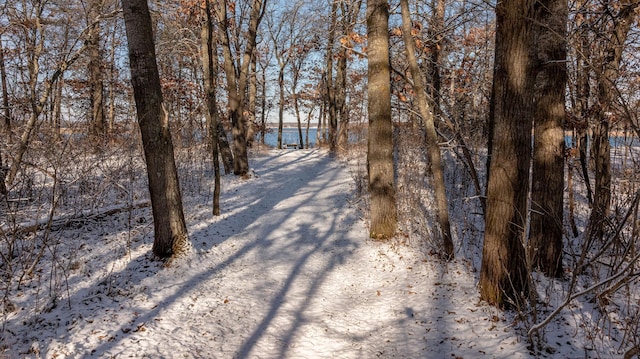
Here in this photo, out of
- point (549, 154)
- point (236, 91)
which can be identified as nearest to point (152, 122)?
point (549, 154)

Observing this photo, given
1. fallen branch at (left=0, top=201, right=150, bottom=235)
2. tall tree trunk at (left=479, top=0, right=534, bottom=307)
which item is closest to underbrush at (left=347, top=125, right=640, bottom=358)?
tall tree trunk at (left=479, top=0, right=534, bottom=307)

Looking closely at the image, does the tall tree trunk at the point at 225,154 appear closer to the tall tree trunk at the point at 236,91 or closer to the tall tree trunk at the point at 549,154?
the tall tree trunk at the point at 236,91

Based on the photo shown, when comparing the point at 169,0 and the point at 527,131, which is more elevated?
the point at 169,0

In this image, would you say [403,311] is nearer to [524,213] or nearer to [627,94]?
[524,213]

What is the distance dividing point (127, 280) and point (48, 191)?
15.2 ft

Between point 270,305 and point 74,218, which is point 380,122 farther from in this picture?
point 74,218

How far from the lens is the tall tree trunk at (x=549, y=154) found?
5129 millimetres

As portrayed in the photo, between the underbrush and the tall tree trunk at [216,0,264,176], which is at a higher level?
the tall tree trunk at [216,0,264,176]

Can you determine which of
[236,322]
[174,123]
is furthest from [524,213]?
[174,123]

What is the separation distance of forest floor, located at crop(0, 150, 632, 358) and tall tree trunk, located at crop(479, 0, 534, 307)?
1.81ft

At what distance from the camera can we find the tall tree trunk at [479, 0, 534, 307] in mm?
4086

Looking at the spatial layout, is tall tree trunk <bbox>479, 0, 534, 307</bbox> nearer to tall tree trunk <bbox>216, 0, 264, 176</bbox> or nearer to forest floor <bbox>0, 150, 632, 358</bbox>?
forest floor <bbox>0, 150, 632, 358</bbox>

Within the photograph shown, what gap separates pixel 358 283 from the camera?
5.77 meters

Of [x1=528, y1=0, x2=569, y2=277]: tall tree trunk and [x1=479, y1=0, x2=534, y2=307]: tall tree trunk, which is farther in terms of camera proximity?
[x1=528, y1=0, x2=569, y2=277]: tall tree trunk
